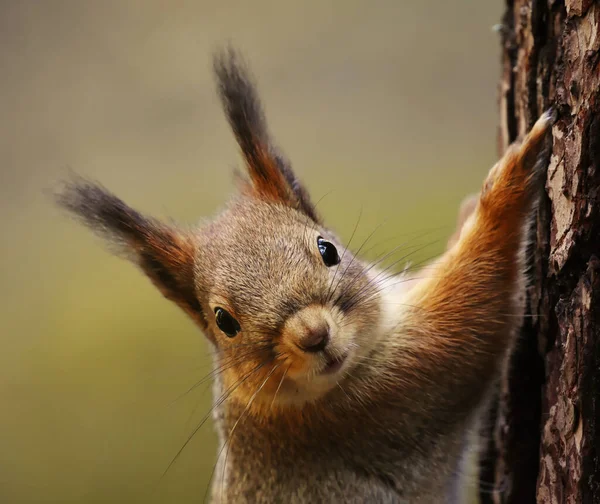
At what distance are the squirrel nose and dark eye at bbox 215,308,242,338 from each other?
24 centimetres

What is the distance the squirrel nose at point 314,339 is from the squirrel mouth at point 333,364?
2.2 inches

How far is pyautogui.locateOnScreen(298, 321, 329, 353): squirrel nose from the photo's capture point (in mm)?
1473

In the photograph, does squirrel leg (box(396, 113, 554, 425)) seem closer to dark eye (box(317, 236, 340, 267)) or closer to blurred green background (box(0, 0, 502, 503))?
dark eye (box(317, 236, 340, 267))

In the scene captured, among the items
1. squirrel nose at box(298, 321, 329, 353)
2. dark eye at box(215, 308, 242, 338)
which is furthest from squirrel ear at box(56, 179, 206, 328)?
squirrel nose at box(298, 321, 329, 353)

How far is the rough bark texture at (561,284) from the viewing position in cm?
134

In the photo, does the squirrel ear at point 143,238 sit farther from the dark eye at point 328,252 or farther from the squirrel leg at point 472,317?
the squirrel leg at point 472,317

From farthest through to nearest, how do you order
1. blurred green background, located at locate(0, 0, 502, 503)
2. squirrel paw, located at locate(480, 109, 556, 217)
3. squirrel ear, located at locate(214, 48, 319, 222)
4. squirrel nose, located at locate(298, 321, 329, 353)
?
blurred green background, located at locate(0, 0, 502, 503) → squirrel ear, located at locate(214, 48, 319, 222) → squirrel paw, located at locate(480, 109, 556, 217) → squirrel nose, located at locate(298, 321, 329, 353)

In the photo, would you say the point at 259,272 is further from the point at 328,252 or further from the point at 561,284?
the point at 561,284

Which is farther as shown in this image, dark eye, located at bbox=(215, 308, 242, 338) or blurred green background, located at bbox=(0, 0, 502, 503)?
blurred green background, located at bbox=(0, 0, 502, 503)

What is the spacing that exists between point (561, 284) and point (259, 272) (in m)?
0.69

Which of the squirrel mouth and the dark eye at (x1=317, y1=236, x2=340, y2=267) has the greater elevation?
the dark eye at (x1=317, y1=236, x2=340, y2=267)

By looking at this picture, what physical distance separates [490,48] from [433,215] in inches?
41.4

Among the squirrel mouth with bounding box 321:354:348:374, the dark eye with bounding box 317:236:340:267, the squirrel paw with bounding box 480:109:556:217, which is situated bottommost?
the squirrel mouth with bounding box 321:354:348:374

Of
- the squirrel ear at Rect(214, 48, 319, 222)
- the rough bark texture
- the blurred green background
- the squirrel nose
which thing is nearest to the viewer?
the rough bark texture
